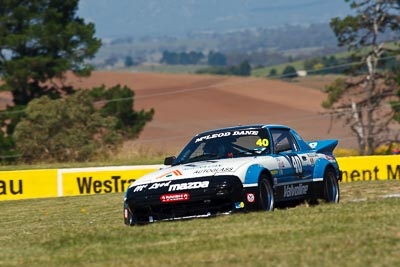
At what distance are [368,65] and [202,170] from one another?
146 feet

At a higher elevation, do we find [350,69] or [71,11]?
[71,11]

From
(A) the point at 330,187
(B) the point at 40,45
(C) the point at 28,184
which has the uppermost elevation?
(B) the point at 40,45

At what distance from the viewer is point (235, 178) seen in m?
12.7

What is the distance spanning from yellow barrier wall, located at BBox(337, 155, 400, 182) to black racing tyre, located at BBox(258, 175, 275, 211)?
559 inches

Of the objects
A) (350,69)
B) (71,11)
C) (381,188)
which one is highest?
(71,11)

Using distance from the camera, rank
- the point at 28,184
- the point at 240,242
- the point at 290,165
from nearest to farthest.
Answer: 1. the point at 240,242
2. the point at 290,165
3. the point at 28,184

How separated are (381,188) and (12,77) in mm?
47699

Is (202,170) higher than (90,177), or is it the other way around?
(202,170)

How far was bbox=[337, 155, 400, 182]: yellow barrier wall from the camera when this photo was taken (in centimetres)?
2725

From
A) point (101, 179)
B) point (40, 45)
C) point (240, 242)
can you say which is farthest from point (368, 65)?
point (240, 242)

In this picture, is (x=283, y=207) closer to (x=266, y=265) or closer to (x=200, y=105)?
(x=266, y=265)

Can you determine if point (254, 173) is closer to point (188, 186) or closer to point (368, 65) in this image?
point (188, 186)

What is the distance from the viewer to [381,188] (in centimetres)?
1964

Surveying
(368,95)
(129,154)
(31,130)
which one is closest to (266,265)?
(129,154)
